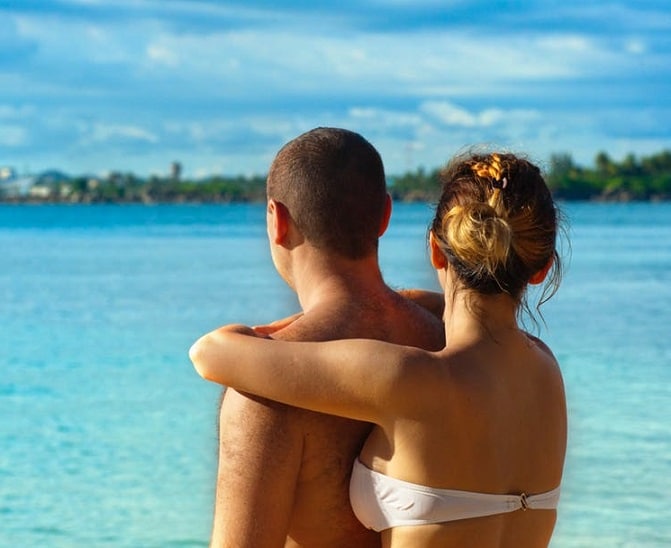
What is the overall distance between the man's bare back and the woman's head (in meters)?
0.23

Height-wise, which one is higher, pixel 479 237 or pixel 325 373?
pixel 479 237

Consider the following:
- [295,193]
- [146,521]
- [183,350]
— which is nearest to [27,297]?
[183,350]

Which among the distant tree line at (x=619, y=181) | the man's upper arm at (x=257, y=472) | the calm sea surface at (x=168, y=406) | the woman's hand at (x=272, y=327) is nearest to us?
the man's upper arm at (x=257, y=472)

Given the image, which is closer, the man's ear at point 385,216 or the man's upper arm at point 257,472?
the man's upper arm at point 257,472

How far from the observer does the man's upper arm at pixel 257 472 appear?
2162 mm

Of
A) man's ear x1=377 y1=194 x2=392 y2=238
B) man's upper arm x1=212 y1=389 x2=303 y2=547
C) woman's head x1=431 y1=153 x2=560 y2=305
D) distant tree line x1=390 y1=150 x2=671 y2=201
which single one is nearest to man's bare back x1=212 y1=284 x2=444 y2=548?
man's upper arm x1=212 y1=389 x2=303 y2=547

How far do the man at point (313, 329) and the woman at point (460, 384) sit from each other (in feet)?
0.21

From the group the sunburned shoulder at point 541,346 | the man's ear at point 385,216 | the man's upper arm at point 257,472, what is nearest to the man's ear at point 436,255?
the man's ear at point 385,216

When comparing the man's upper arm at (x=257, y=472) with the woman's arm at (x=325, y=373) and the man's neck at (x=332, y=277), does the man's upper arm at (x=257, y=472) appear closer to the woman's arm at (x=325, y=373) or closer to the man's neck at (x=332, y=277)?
the woman's arm at (x=325, y=373)

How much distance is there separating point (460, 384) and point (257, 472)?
39 cm

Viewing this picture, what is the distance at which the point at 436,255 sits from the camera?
2242 millimetres

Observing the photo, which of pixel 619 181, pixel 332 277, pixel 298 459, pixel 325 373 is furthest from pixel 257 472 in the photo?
pixel 619 181

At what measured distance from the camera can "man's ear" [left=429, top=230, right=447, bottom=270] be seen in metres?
2.23

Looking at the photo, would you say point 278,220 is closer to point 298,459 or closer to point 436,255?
point 436,255
